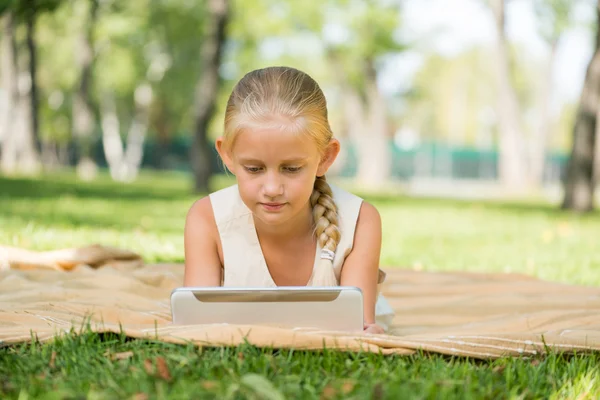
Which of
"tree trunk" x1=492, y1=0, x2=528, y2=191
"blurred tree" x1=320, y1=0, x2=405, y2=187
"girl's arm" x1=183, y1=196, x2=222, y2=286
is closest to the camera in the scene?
"girl's arm" x1=183, y1=196, x2=222, y2=286

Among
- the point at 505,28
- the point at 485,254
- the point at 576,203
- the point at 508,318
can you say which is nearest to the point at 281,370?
the point at 508,318

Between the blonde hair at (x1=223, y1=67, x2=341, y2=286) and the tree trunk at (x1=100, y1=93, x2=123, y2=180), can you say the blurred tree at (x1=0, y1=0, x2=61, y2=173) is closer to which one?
the tree trunk at (x1=100, y1=93, x2=123, y2=180)

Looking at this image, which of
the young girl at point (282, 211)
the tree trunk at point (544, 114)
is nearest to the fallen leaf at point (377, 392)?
the young girl at point (282, 211)

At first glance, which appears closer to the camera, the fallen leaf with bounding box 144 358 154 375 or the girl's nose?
the fallen leaf with bounding box 144 358 154 375

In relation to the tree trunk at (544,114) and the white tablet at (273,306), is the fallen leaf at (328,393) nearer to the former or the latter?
the white tablet at (273,306)

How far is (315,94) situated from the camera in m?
2.88

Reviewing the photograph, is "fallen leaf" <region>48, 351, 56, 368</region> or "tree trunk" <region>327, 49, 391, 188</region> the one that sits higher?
"tree trunk" <region>327, 49, 391, 188</region>

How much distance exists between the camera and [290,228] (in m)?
3.09

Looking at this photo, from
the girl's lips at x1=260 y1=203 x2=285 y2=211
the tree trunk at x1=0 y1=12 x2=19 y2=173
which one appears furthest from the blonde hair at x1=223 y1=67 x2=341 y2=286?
the tree trunk at x1=0 y1=12 x2=19 y2=173

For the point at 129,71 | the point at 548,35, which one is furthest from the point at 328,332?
the point at 129,71

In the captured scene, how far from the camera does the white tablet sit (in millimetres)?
2518

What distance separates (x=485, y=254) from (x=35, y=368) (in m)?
5.02

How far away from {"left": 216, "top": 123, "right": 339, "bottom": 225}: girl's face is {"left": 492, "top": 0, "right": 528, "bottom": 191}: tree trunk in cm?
1688

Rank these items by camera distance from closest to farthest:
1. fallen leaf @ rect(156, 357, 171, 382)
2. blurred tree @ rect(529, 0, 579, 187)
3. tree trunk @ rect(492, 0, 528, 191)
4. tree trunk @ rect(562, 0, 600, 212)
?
fallen leaf @ rect(156, 357, 171, 382), tree trunk @ rect(562, 0, 600, 212), tree trunk @ rect(492, 0, 528, 191), blurred tree @ rect(529, 0, 579, 187)
